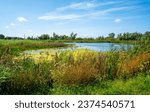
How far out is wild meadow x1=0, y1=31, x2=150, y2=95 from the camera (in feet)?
27.8

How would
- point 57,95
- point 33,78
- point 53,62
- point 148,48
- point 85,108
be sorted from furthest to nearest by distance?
point 148,48, point 53,62, point 33,78, point 57,95, point 85,108

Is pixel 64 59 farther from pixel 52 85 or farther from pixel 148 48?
pixel 148 48

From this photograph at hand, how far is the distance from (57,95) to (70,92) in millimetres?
457

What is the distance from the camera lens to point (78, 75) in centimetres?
895

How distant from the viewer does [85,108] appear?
7.39 m

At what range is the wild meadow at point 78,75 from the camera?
8477 millimetres

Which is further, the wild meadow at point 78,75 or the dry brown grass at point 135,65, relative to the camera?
the dry brown grass at point 135,65

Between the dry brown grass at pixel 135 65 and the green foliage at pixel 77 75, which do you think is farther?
the dry brown grass at pixel 135 65

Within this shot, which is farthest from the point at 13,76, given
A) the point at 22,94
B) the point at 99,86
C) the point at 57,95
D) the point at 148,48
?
the point at 148,48

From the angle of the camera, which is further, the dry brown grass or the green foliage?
the dry brown grass

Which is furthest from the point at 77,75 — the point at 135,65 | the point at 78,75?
the point at 135,65

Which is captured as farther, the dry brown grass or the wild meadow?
the dry brown grass

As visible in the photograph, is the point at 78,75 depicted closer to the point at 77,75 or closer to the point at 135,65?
the point at 77,75

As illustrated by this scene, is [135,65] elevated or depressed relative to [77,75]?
elevated
